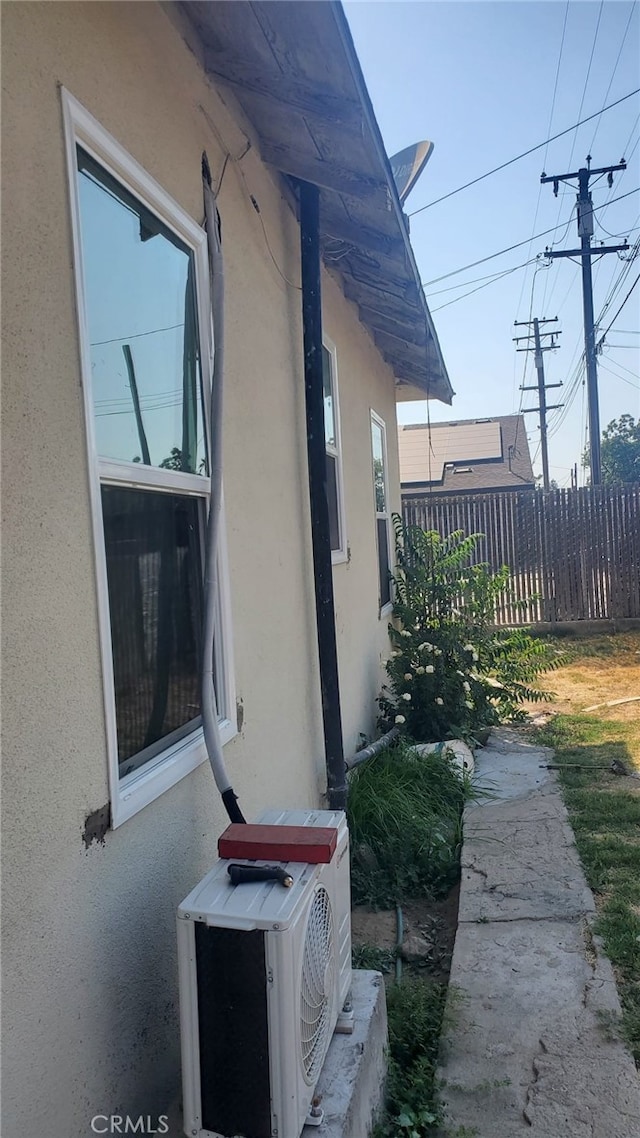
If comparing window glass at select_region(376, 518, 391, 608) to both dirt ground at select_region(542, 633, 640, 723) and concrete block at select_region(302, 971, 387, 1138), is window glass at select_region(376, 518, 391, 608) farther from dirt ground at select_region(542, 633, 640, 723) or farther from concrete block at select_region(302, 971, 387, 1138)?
concrete block at select_region(302, 971, 387, 1138)

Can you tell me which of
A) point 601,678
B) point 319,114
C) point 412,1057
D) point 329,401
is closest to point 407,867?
point 412,1057

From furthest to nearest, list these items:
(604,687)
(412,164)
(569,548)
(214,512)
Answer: (569,548)
(604,687)
(412,164)
(214,512)

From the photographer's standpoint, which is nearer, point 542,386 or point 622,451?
point 542,386

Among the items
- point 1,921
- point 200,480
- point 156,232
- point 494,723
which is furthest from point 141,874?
point 494,723

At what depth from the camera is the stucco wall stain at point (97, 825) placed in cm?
154

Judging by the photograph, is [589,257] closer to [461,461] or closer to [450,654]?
[461,461]

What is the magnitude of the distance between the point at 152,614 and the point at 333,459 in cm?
292

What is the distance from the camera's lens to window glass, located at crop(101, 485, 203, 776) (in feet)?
5.99

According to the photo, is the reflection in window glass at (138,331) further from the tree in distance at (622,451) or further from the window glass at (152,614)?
the tree in distance at (622,451)

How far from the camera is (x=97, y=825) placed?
158cm

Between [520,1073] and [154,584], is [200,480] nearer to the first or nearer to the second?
[154,584]

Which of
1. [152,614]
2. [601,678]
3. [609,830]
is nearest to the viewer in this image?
[152,614]

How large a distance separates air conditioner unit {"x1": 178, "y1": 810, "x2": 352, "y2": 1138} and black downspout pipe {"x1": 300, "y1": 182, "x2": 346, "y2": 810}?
1969 mm

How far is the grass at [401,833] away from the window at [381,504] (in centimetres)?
216
